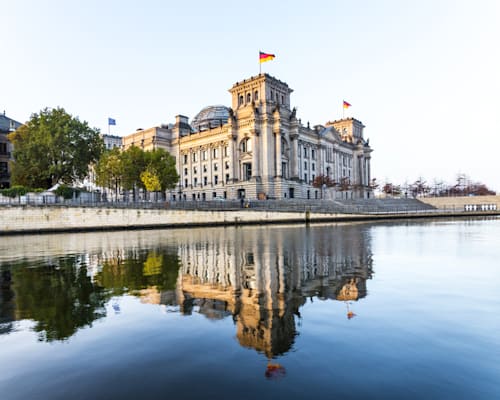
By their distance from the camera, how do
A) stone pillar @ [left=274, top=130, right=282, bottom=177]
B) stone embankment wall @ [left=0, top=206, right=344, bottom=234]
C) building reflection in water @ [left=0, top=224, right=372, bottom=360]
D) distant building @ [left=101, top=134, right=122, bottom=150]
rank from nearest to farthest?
1. building reflection in water @ [left=0, top=224, right=372, bottom=360]
2. stone embankment wall @ [left=0, top=206, right=344, bottom=234]
3. stone pillar @ [left=274, top=130, right=282, bottom=177]
4. distant building @ [left=101, top=134, right=122, bottom=150]

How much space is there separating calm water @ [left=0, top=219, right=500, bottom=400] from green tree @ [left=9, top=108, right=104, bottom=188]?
45687mm

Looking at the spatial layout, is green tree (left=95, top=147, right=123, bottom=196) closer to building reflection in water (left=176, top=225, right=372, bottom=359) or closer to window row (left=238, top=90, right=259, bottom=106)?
window row (left=238, top=90, right=259, bottom=106)

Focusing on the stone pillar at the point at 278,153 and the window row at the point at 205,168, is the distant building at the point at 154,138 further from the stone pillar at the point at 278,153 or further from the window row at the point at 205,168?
the stone pillar at the point at 278,153

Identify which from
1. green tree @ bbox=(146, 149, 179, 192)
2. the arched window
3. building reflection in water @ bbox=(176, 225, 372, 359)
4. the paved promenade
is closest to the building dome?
the arched window

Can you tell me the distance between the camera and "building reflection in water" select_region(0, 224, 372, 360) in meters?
6.69

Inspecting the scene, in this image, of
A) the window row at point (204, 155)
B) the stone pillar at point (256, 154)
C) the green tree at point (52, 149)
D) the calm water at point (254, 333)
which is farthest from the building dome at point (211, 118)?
the calm water at point (254, 333)

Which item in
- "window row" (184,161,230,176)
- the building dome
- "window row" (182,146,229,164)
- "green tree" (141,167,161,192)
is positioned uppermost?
the building dome

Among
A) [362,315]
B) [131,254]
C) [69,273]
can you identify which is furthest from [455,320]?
[131,254]

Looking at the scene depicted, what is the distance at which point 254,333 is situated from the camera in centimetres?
607

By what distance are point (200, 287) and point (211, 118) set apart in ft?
290

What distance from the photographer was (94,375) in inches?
183

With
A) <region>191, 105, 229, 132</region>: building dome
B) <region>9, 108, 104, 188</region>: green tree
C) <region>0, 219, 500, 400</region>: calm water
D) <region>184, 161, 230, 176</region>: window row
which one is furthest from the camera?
<region>191, 105, 229, 132</region>: building dome

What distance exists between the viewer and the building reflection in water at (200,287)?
669 centimetres

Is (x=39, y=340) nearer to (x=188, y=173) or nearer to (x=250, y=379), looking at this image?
(x=250, y=379)
